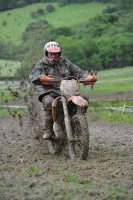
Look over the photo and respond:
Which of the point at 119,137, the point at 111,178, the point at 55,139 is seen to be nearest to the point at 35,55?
the point at 119,137

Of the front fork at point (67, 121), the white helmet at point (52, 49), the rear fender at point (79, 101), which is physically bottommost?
the front fork at point (67, 121)

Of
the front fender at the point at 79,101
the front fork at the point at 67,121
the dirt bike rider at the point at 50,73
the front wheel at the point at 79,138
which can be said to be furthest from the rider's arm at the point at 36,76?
the front wheel at the point at 79,138

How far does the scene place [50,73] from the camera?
11492 millimetres

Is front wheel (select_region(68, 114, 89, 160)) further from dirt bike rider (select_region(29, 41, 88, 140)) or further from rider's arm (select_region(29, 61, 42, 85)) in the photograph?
rider's arm (select_region(29, 61, 42, 85))

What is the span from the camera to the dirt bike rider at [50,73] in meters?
11.3

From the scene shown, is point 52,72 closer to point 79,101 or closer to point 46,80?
point 46,80

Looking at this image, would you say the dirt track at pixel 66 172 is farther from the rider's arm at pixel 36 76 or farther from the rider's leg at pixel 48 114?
the rider's arm at pixel 36 76

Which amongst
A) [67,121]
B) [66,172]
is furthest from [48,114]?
[66,172]

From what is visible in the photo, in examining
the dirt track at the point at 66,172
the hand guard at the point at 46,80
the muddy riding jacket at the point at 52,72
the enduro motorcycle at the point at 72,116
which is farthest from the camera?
the muddy riding jacket at the point at 52,72

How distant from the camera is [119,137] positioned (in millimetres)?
14125

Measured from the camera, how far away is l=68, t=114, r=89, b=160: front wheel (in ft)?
32.9

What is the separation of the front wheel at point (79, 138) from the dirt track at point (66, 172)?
0.66ft

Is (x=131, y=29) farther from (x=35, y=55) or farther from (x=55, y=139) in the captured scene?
(x=55, y=139)

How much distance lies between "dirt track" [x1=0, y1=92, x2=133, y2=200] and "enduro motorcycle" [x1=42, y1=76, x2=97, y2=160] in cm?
28
